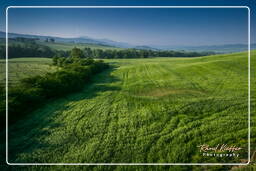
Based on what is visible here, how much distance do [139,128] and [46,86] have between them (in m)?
6.20

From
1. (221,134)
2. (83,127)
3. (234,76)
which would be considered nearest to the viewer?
(221,134)

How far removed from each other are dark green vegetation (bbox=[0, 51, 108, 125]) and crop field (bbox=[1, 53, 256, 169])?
1.57 ft

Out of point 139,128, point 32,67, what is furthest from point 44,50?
point 139,128

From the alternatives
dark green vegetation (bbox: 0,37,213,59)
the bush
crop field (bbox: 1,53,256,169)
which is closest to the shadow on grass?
crop field (bbox: 1,53,256,169)

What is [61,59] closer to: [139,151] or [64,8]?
[64,8]

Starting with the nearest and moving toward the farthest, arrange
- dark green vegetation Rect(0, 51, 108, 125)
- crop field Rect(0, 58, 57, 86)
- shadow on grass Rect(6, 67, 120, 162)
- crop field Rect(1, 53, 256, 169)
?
crop field Rect(1, 53, 256, 169)
shadow on grass Rect(6, 67, 120, 162)
dark green vegetation Rect(0, 51, 108, 125)
crop field Rect(0, 58, 57, 86)

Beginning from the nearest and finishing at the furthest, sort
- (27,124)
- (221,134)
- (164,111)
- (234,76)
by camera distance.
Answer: (221,134) → (27,124) → (164,111) → (234,76)

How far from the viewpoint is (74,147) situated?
4.00m

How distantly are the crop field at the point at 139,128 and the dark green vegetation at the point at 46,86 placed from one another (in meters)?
0.48

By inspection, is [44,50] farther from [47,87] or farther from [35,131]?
[35,131]

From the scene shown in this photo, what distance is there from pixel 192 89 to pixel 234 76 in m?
2.31

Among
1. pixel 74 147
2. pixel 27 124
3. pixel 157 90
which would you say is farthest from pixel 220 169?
pixel 27 124

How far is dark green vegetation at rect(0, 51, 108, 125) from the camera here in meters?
5.53

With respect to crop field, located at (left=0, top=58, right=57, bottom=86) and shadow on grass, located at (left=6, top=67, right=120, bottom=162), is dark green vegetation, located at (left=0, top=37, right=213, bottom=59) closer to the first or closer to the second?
crop field, located at (left=0, top=58, right=57, bottom=86)
